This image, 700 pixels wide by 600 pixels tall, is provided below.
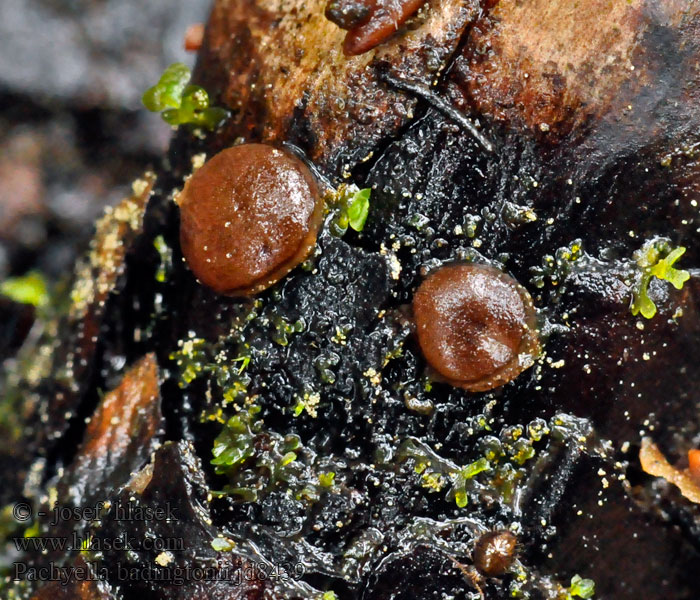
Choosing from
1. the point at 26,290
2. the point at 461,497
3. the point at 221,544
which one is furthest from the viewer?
the point at 26,290

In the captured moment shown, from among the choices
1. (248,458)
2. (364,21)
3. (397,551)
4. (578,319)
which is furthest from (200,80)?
(397,551)

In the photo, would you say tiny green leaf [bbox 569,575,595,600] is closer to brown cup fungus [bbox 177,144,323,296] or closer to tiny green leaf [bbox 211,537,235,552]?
tiny green leaf [bbox 211,537,235,552]

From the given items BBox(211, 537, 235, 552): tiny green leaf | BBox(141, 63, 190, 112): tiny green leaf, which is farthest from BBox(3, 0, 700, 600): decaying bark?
BBox(141, 63, 190, 112): tiny green leaf

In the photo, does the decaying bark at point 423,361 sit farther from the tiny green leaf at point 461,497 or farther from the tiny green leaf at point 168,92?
the tiny green leaf at point 168,92

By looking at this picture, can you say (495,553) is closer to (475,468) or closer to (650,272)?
(475,468)

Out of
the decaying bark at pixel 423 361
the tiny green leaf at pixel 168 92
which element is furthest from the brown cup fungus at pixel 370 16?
the tiny green leaf at pixel 168 92

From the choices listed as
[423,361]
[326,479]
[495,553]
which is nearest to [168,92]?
[423,361]
